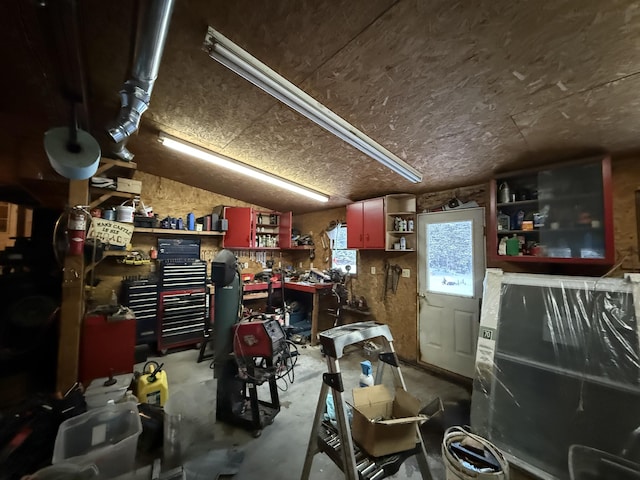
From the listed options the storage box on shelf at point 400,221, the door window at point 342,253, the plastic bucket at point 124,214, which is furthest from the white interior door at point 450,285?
the plastic bucket at point 124,214

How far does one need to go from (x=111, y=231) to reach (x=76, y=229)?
0.25 metres

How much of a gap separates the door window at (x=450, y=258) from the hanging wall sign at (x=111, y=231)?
351 centimetres

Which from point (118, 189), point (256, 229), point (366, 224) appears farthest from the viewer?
point (256, 229)

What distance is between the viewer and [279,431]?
2.13m

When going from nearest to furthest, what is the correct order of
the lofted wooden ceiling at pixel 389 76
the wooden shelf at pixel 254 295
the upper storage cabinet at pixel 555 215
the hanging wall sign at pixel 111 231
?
the lofted wooden ceiling at pixel 389 76, the upper storage cabinet at pixel 555 215, the hanging wall sign at pixel 111 231, the wooden shelf at pixel 254 295

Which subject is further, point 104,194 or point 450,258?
point 450,258

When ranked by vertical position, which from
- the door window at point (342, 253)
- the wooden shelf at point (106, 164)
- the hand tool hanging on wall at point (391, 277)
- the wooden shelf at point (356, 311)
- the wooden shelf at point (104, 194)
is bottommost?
the wooden shelf at point (356, 311)

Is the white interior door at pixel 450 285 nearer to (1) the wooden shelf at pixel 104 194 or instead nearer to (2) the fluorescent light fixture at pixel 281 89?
(2) the fluorescent light fixture at pixel 281 89

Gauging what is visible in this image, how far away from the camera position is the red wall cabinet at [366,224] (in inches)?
138

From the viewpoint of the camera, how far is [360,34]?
134 centimetres

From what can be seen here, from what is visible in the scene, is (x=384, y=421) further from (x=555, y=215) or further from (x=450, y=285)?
(x=450, y=285)

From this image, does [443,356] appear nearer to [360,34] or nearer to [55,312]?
[360,34]

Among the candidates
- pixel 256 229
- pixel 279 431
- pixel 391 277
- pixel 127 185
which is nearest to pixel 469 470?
pixel 279 431

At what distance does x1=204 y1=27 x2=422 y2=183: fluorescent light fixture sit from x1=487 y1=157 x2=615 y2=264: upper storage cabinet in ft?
4.24
